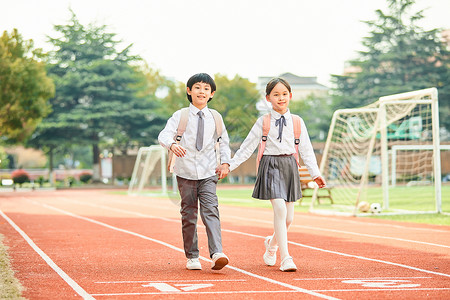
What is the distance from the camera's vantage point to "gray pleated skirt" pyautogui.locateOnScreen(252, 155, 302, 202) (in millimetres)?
7520

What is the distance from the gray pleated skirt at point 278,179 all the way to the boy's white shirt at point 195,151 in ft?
1.27

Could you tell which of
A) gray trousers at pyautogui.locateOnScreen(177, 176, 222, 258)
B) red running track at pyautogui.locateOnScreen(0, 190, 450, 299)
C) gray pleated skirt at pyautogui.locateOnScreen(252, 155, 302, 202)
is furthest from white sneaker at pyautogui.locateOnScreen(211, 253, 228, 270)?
gray pleated skirt at pyautogui.locateOnScreen(252, 155, 302, 202)

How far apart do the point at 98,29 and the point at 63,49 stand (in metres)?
2.92

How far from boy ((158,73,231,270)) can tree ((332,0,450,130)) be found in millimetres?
50186

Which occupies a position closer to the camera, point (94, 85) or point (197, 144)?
point (197, 144)

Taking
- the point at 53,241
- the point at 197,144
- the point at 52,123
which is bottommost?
the point at 53,241

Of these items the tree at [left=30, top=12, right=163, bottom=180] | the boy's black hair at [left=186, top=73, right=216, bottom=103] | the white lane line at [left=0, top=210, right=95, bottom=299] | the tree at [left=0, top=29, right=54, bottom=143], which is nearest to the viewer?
the white lane line at [left=0, top=210, right=95, bottom=299]

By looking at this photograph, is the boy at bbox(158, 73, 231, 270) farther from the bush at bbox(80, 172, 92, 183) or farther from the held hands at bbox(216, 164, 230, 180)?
the bush at bbox(80, 172, 92, 183)

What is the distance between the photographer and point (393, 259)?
863 centimetres

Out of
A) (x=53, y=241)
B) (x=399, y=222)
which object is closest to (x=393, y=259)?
(x=53, y=241)

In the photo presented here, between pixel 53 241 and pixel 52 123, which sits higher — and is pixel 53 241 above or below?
below

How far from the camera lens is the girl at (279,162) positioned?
296 inches

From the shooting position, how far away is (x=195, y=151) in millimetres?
7617

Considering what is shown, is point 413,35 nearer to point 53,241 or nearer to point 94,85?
point 94,85
